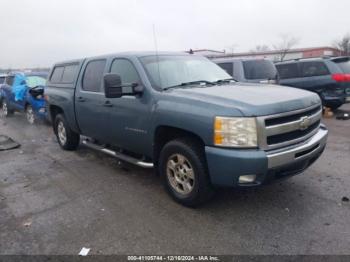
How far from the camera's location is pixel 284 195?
13.0 feet

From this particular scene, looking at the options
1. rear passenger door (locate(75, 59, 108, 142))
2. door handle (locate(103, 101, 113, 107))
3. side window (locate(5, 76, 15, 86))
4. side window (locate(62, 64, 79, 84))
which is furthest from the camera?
side window (locate(5, 76, 15, 86))

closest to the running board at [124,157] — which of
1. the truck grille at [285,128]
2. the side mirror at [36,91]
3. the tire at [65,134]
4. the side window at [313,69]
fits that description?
the tire at [65,134]

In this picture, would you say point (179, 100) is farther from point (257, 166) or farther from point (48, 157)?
point (48, 157)

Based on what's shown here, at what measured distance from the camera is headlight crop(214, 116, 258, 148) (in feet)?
9.86

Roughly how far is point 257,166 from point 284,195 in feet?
4.01

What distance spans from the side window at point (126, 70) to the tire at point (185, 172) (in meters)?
1.13

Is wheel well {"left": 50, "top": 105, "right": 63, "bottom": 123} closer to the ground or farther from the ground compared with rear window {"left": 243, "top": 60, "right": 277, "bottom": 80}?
closer to the ground

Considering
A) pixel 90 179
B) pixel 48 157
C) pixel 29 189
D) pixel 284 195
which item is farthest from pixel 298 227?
pixel 48 157

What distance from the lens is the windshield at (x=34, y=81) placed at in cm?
1001

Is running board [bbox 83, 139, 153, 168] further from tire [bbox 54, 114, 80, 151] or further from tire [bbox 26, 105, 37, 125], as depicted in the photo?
tire [bbox 26, 105, 37, 125]

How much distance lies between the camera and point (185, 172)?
362 cm

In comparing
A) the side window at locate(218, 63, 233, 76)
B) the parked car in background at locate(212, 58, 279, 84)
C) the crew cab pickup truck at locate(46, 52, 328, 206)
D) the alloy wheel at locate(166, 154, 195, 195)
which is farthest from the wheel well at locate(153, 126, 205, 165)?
the side window at locate(218, 63, 233, 76)

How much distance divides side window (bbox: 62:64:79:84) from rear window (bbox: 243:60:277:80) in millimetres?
4397

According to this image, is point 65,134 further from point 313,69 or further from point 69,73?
point 313,69
